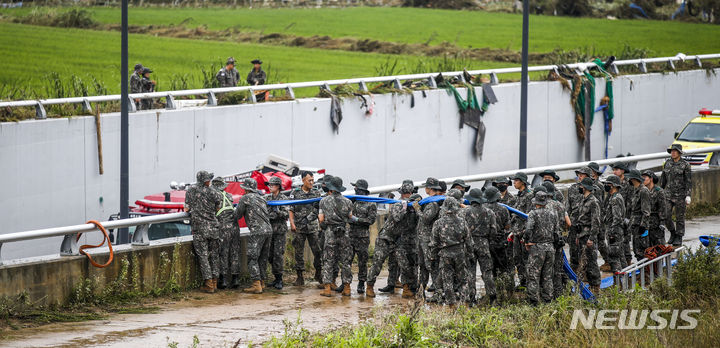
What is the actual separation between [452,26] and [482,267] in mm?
39556

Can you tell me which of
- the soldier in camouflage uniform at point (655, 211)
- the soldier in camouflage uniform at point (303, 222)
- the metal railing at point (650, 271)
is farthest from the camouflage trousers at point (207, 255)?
the soldier in camouflage uniform at point (655, 211)

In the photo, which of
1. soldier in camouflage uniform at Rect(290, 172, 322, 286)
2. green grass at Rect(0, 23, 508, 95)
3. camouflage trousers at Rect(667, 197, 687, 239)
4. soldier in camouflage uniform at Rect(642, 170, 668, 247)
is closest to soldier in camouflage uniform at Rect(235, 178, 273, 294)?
soldier in camouflage uniform at Rect(290, 172, 322, 286)

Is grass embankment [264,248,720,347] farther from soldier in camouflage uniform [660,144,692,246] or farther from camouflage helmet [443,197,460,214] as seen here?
soldier in camouflage uniform [660,144,692,246]

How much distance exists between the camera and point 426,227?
569 inches

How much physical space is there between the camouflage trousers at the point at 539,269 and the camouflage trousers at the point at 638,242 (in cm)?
334

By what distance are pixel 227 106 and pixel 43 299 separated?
Result: 9.58 metres

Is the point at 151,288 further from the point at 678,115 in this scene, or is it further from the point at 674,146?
the point at 678,115

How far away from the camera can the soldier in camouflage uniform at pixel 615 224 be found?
1605 cm

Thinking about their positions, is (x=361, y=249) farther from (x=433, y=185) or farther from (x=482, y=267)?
(x=482, y=267)

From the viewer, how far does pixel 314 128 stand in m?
23.4

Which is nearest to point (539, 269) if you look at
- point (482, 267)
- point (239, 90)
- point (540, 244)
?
point (540, 244)

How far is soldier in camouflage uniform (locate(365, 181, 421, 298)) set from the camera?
581 inches

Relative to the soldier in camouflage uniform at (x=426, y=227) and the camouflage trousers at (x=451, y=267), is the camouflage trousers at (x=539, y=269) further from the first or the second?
the soldier in camouflage uniform at (x=426, y=227)

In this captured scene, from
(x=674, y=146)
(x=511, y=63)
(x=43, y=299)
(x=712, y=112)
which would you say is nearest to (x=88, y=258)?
→ (x=43, y=299)
